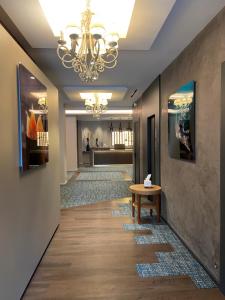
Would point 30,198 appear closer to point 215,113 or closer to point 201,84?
point 215,113

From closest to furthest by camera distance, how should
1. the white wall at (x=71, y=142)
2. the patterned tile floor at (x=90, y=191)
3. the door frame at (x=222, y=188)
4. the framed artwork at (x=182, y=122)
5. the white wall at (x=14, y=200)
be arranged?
the white wall at (x=14, y=200)
the door frame at (x=222, y=188)
the framed artwork at (x=182, y=122)
the patterned tile floor at (x=90, y=191)
the white wall at (x=71, y=142)

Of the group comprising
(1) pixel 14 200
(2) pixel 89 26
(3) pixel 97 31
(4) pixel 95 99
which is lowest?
(1) pixel 14 200

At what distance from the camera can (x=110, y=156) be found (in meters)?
14.0

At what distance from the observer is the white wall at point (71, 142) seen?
11.8 metres

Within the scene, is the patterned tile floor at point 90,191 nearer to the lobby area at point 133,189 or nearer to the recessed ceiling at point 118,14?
the lobby area at point 133,189

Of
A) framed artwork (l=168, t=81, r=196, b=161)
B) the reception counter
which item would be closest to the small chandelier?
framed artwork (l=168, t=81, r=196, b=161)

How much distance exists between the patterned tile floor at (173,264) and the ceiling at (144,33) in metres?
2.73

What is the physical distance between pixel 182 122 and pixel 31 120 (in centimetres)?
200

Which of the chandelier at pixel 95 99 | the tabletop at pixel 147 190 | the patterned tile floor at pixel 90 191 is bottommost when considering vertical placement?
the patterned tile floor at pixel 90 191

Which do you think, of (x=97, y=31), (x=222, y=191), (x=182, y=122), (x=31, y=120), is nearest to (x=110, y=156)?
(x=182, y=122)

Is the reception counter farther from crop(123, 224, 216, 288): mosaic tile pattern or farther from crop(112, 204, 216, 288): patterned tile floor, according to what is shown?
crop(123, 224, 216, 288): mosaic tile pattern

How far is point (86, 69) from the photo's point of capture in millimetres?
2354

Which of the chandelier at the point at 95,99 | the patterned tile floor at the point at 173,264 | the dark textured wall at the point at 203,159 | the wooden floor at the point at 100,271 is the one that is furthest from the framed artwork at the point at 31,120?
the chandelier at the point at 95,99

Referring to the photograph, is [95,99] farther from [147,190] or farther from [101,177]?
[101,177]
